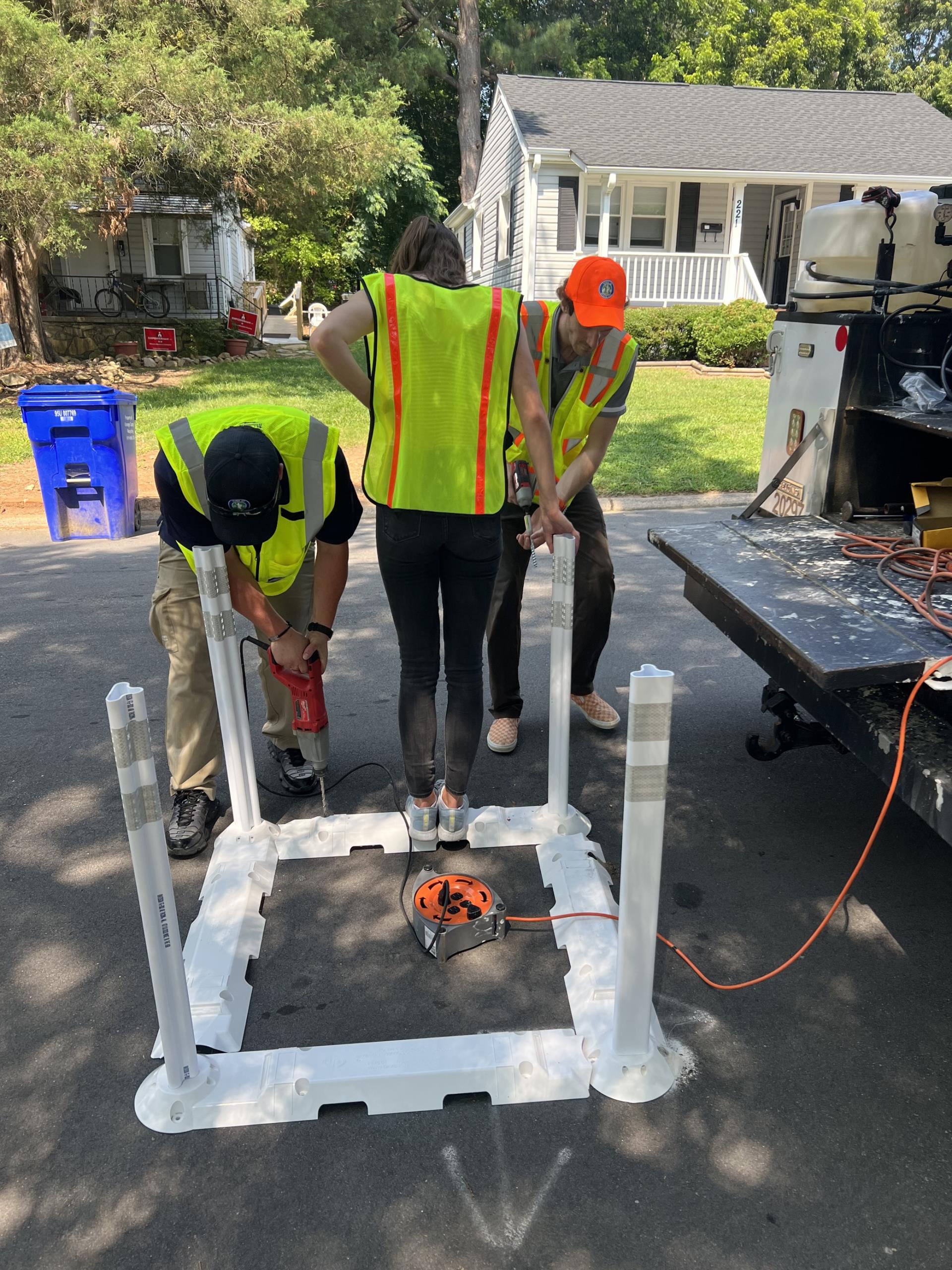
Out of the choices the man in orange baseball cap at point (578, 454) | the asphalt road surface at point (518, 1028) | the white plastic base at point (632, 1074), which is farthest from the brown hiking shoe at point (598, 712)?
the white plastic base at point (632, 1074)

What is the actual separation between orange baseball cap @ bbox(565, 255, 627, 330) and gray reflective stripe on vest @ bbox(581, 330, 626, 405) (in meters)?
0.12

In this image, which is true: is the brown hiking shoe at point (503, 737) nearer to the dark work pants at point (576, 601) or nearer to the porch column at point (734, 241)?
the dark work pants at point (576, 601)

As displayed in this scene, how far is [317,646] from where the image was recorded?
3.28 meters

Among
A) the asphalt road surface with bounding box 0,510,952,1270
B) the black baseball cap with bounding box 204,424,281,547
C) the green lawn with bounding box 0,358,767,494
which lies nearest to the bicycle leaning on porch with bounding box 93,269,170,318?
the green lawn with bounding box 0,358,767,494

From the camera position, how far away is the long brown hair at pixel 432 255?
285cm

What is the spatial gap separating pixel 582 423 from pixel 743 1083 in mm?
2318

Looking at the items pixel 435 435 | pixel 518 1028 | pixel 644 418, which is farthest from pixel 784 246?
pixel 518 1028

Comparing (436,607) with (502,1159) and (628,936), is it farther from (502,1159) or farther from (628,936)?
(502,1159)

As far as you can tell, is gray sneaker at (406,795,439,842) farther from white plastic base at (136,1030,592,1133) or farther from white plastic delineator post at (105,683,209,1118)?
white plastic delineator post at (105,683,209,1118)

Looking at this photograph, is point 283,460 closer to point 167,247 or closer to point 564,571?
point 564,571

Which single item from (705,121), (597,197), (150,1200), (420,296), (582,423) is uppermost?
(705,121)

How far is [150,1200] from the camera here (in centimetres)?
211

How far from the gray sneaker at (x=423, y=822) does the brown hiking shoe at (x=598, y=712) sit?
116 cm

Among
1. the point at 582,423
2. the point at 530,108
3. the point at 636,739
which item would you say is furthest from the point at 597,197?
the point at 636,739
